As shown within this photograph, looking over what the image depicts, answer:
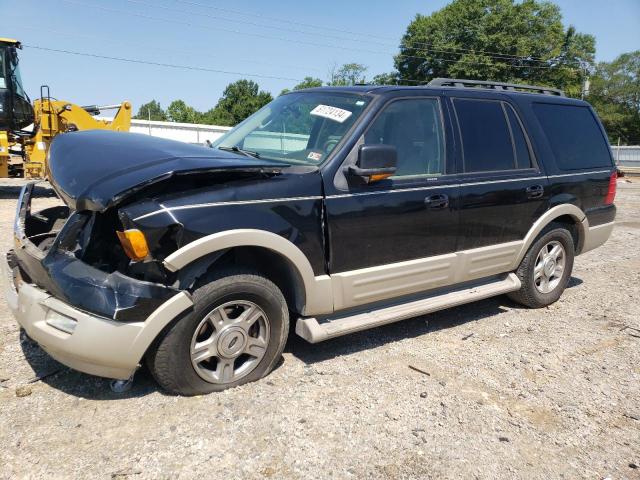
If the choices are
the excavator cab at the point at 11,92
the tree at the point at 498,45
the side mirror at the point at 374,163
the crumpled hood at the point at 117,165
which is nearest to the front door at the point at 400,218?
the side mirror at the point at 374,163

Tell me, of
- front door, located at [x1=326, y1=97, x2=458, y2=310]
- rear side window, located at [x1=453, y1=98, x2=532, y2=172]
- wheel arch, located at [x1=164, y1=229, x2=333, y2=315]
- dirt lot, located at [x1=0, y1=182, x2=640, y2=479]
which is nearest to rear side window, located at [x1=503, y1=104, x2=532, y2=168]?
rear side window, located at [x1=453, y1=98, x2=532, y2=172]

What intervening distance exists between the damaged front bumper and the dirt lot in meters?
0.38

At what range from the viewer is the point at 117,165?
3021 millimetres

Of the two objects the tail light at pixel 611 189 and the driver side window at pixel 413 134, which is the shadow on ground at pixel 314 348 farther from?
the tail light at pixel 611 189

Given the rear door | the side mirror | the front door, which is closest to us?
the side mirror

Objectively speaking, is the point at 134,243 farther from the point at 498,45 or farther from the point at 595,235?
the point at 498,45

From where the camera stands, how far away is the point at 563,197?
5.03 m

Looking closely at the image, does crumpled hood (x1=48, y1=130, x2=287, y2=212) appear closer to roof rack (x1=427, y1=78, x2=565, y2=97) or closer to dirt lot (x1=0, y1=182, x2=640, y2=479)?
dirt lot (x1=0, y1=182, x2=640, y2=479)

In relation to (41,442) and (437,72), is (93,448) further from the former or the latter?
(437,72)

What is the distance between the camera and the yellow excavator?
41.0 ft

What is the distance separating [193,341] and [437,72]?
54.7m

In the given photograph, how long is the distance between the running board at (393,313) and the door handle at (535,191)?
747mm

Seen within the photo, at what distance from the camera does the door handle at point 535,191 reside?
4694mm

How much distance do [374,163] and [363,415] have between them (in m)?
1.58
